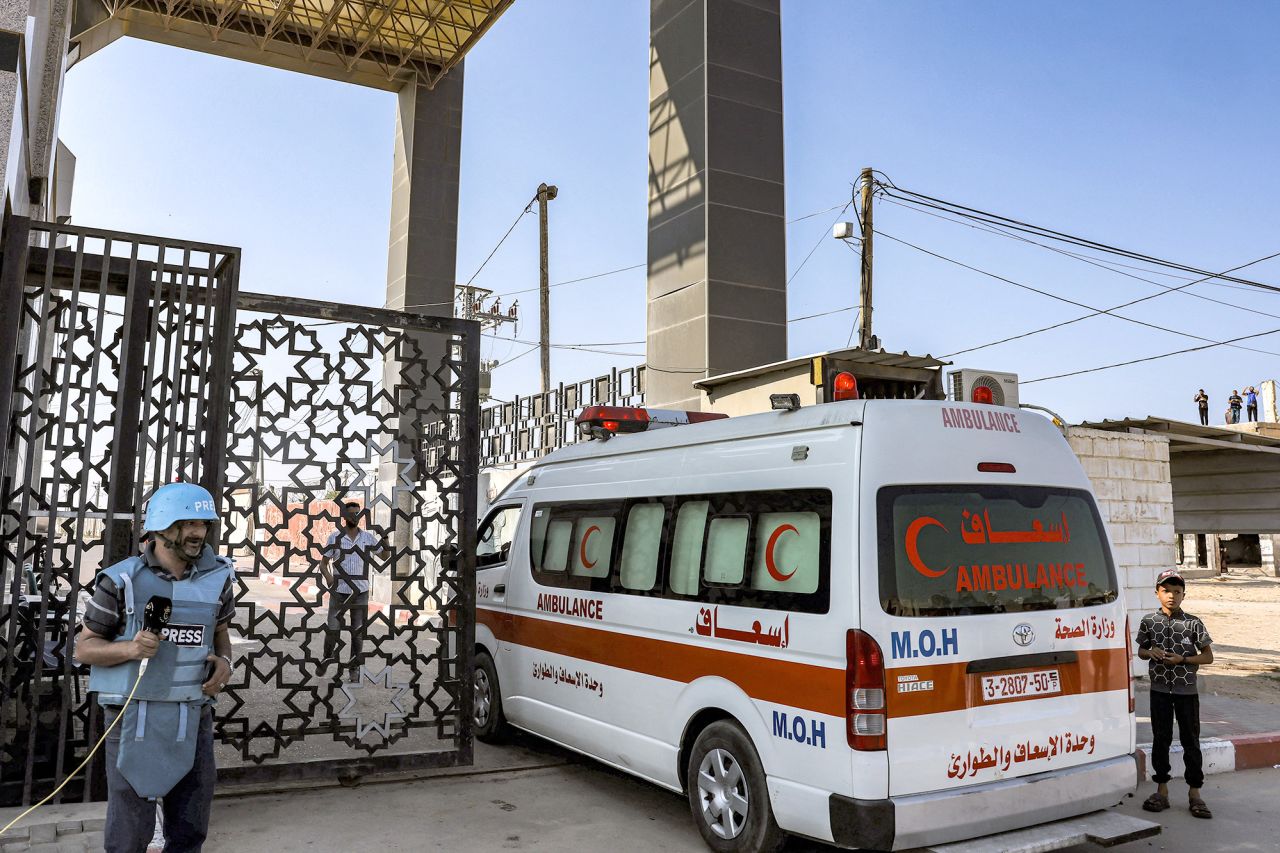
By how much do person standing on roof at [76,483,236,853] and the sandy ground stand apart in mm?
10888

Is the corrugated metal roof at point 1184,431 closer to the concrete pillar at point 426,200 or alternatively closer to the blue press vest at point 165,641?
the blue press vest at point 165,641

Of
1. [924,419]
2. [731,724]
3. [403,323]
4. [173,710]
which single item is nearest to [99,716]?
[173,710]

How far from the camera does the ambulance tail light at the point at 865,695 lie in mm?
4031

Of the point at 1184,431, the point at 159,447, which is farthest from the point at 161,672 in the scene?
the point at 1184,431

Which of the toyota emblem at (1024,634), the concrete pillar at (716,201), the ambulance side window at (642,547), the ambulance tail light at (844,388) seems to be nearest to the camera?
the toyota emblem at (1024,634)

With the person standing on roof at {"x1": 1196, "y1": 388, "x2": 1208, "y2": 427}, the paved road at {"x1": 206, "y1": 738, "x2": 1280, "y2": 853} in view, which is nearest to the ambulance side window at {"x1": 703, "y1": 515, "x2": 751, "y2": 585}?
the paved road at {"x1": 206, "y1": 738, "x2": 1280, "y2": 853}

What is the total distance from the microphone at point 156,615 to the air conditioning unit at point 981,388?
164 inches

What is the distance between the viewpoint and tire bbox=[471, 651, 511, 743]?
7.25 metres

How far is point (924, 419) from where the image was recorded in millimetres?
4551

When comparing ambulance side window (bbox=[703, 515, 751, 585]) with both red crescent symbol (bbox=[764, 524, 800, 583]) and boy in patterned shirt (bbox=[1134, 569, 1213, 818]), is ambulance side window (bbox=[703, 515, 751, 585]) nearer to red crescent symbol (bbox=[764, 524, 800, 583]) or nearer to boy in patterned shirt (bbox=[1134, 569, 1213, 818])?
red crescent symbol (bbox=[764, 524, 800, 583])

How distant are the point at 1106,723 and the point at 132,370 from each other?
19.3ft

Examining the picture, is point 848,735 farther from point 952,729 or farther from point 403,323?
point 403,323

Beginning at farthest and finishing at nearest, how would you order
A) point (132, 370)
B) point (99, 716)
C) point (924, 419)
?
point (132, 370) → point (99, 716) → point (924, 419)

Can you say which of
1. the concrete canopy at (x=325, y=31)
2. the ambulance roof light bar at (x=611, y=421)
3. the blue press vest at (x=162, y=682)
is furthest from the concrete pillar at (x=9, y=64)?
the concrete canopy at (x=325, y=31)
